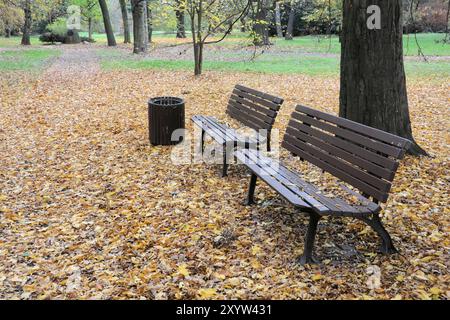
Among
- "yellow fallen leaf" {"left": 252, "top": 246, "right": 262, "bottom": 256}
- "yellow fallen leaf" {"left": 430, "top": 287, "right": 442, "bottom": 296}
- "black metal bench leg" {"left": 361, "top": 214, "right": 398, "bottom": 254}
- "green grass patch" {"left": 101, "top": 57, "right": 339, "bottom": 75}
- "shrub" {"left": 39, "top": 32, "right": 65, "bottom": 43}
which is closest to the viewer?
"yellow fallen leaf" {"left": 430, "top": 287, "right": 442, "bottom": 296}

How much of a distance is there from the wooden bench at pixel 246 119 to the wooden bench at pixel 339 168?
59cm

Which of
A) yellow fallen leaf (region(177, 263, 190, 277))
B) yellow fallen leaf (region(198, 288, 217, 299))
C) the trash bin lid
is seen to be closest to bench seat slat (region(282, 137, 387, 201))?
yellow fallen leaf (region(198, 288, 217, 299))

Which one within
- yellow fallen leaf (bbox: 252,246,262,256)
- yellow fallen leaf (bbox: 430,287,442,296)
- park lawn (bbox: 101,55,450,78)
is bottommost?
yellow fallen leaf (bbox: 430,287,442,296)

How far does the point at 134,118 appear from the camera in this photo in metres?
9.14

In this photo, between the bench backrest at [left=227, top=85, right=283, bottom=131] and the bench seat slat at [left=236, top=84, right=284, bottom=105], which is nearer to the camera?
the bench seat slat at [left=236, top=84, right=284, bottom=105]

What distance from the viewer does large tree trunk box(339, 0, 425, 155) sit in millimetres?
5273

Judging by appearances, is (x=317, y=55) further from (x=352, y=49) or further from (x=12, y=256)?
(x=12, y=256)

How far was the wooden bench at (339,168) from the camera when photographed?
3.46 meters

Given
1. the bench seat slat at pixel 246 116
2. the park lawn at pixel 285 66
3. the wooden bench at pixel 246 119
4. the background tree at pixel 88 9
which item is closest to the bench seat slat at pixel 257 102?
the wooden bench at pixel 246 119

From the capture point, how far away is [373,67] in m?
5.38

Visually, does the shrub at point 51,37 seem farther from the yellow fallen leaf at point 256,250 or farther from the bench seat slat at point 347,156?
the yellow fallen leaf at point 256,250

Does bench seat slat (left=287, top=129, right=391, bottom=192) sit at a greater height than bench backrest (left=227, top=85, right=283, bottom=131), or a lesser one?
lesser

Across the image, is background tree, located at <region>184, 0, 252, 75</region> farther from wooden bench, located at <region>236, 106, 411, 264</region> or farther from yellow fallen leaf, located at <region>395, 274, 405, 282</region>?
yellow fallen leaf, located at <region>395, 274, 405, 282</region>

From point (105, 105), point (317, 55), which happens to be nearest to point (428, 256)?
point (105, 105)
